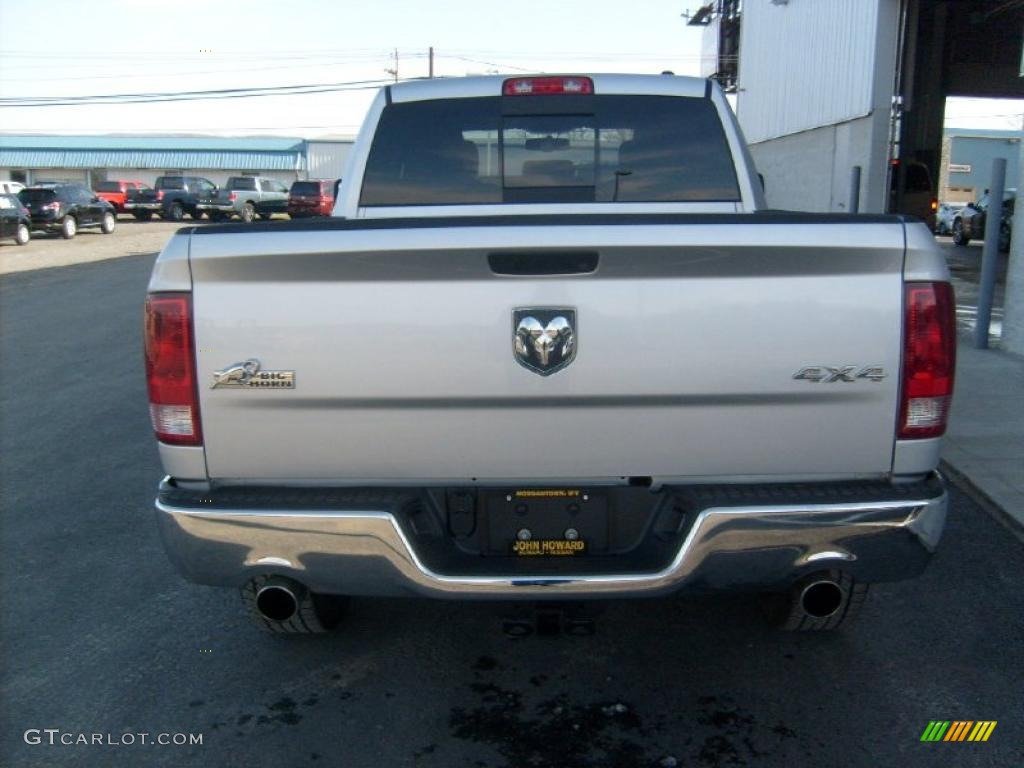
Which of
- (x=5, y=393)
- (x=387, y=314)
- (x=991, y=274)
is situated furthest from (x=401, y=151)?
(x=991, y=274)

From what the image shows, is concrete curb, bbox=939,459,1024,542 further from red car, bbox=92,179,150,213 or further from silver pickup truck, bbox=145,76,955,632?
red car, bbox=92,179,150,213

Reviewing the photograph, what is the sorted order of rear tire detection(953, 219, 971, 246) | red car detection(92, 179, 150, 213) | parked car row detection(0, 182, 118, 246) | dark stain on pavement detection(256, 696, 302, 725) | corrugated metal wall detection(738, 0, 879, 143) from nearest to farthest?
1. dark stain on pavement detection(256, 696, 302, 725)
2. corrugated metal wall detection(738, 0, 879, 143)
3. parked car row detection(0, 182, 118, 246)
4. rear tire detection(953, 219, 971, 246)
5. red car detection(92, 179, 150, 213)

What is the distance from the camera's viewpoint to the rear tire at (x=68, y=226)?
30.2m

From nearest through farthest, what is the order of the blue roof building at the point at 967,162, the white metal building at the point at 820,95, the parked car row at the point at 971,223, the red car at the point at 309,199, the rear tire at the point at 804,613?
the rear tire at the point at 804,613 < the white metal building at the point at 820,95 < the parked car row at the point at 971,223 < the red car at the point at 309,199 < the blue roof building at the point at 967,162

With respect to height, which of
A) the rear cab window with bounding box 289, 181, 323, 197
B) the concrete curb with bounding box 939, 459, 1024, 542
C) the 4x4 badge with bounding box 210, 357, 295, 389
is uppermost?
the 4x4 badge with bounding box 210, 357, 295, 389

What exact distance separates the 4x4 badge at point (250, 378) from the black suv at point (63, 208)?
29.9m

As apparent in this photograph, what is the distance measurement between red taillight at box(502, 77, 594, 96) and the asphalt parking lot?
93.0 inches

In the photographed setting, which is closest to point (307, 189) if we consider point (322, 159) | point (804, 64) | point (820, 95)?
point (804, 64)

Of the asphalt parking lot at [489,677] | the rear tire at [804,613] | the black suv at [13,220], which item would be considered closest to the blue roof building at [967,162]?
the black suv at [13,220]

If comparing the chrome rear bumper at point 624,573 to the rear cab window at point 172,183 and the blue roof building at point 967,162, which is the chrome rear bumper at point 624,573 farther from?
the blue roof building at point 967,162

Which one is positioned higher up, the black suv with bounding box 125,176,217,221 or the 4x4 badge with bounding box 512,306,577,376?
the 4x4 badge with bounding box 512,306,577,376

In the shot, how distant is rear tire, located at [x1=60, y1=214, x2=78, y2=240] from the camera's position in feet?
99.0

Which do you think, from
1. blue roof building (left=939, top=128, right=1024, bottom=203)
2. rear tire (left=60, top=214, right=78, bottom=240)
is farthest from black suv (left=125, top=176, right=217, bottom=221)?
blue roof building (left=939, top=128, right=1024, bottom=203)

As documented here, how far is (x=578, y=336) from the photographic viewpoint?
2.84 m
